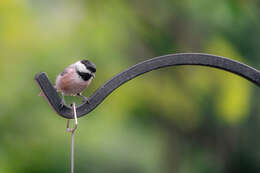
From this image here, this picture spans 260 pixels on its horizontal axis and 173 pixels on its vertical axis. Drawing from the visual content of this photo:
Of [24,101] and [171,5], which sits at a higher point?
[171,5]

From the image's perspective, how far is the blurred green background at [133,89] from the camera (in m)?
5.37

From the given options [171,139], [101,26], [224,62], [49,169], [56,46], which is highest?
[101,26]

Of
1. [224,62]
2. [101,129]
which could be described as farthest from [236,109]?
[224,62]

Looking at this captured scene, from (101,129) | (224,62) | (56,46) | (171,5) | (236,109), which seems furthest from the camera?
(101,129)

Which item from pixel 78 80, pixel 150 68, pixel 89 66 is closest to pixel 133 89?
pixel 78 80

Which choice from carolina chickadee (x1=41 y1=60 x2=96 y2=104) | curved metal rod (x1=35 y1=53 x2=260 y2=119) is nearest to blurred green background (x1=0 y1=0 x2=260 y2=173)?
carolina chickadee (x1=41 y1=60 x2=96 y2=104)

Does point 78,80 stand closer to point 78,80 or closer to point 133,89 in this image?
point 78,80

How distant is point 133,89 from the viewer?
596 cm

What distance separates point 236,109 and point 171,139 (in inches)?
66.9

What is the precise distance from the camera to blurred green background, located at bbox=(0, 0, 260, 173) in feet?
17.6

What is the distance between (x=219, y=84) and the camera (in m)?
5.80

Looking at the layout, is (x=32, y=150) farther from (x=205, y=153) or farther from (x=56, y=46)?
(x=205, y=153)

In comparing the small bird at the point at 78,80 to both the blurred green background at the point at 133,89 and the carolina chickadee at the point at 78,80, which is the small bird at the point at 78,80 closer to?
the carolina chickadee at the point at 78,80

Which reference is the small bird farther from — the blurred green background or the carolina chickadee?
the blurred green background
